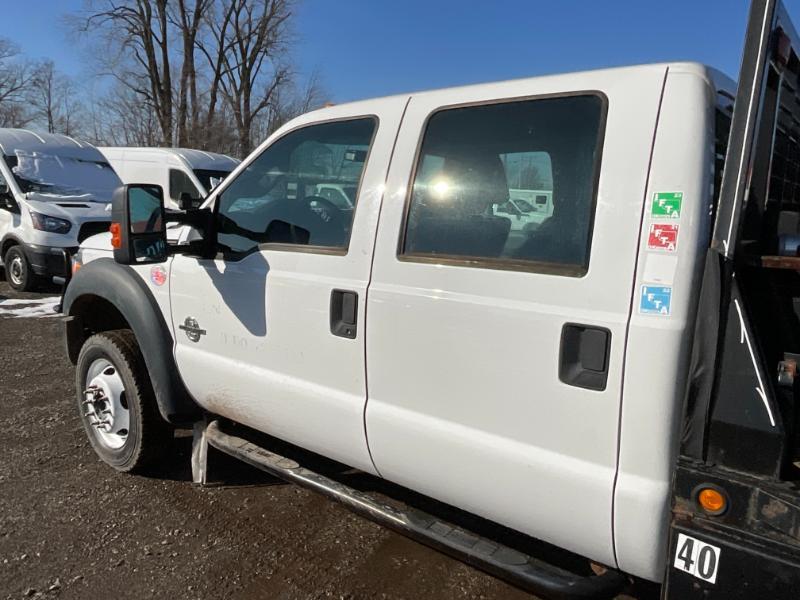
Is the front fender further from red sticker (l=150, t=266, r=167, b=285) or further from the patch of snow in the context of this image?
the patch of snow

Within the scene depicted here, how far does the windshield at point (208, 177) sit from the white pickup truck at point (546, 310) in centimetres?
1047

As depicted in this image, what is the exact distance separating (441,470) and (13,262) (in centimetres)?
978

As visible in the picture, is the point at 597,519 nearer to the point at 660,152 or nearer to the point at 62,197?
the point at 660,152

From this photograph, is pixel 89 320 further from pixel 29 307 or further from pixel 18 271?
pixel 18 271

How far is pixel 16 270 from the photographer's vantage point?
9859mm

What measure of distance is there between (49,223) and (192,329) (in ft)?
25.1

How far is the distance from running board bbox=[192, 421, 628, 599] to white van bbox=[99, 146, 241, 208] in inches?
415

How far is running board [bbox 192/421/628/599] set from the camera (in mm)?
2002

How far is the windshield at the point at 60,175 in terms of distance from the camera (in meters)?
10.1

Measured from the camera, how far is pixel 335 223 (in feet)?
8.73

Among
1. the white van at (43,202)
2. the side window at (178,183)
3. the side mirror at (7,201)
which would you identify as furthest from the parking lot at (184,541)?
the side window at (178,183)

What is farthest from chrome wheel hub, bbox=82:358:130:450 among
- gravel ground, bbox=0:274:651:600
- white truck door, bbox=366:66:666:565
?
white truck door, bbox=366:66:666:565

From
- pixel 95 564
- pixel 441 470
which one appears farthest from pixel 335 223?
pixel 95 564

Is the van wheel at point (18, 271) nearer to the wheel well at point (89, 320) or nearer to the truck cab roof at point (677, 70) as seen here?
the wheel well at point (89, 320)
